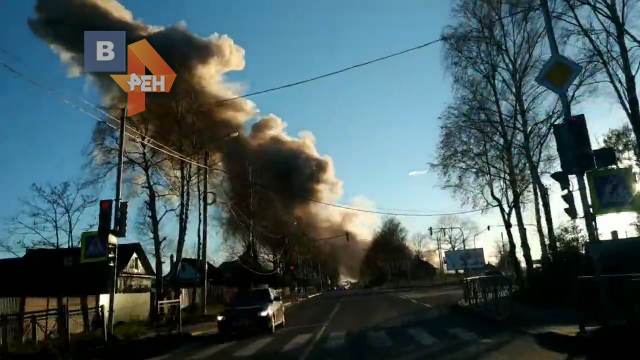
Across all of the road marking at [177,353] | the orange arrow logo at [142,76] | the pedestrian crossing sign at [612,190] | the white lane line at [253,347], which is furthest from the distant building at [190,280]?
the pedestrian crossing sign at [612,190]

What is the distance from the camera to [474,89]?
91.0ft

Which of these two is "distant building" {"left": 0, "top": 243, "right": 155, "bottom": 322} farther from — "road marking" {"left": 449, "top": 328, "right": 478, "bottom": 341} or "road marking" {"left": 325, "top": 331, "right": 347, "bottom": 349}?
"road marking" {"left": 449, "top": 328, "right": 478, "bottom": 341}

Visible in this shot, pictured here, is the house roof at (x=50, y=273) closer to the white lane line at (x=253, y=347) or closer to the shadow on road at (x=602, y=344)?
the white lane line at (x=253, y=347)

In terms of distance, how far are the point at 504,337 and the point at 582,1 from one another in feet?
42.6

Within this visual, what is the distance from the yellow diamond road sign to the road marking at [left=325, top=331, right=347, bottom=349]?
7697 millimetres

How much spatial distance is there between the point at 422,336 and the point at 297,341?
3.28 m

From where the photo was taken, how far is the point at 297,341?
15.3 metres

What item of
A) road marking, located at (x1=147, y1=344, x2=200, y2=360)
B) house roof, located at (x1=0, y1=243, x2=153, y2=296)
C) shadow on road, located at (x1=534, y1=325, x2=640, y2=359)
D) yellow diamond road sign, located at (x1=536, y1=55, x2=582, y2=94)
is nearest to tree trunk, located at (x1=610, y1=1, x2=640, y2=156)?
yellow diamond road sign, located at (x1=536, y1=55, x2=582, y2=94)

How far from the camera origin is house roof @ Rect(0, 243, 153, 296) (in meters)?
43.5

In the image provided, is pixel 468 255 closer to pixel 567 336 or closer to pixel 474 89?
pixel 474 89

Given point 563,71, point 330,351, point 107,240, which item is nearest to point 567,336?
point 330,351

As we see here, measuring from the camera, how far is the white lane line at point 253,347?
1336 centimetres

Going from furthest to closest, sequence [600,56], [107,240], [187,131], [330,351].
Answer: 1. [187,131]
2. [600,56]
3. [107,240]
4. [330,351]

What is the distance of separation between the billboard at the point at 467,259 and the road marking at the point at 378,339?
63.3 meters
